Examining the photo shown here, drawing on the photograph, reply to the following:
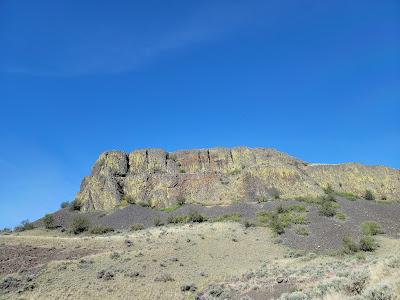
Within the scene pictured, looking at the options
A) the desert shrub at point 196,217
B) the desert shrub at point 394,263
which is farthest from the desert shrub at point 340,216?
the desert shrub at point 394,263

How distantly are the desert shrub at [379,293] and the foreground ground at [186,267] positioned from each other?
1.52 feet

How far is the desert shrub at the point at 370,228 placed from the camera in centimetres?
4806

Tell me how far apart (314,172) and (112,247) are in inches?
1976

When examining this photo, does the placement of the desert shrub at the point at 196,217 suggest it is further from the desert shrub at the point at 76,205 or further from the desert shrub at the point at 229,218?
the desert shrub at the point at 76,205

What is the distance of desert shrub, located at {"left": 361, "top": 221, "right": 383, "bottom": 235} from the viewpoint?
48.1 m

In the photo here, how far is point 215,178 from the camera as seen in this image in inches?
3189

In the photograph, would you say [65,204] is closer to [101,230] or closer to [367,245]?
[101,230]

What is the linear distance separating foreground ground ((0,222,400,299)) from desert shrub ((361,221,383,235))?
218cm

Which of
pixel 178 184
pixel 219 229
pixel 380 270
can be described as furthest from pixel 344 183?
pixel 380 270

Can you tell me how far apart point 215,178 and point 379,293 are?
6647cm

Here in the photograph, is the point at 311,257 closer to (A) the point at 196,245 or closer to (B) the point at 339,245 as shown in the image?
(B) the point at 339,245

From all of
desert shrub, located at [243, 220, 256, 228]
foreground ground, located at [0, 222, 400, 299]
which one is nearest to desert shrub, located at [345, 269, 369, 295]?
foreground ground, located at [0, 222, 400, 299]

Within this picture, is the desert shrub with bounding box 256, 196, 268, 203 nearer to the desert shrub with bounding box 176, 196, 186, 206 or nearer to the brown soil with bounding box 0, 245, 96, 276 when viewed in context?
the desert shrub with bounding box 176, 196, 186, 206

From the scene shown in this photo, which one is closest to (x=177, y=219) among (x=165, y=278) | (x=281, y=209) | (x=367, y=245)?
(x=281, y=209)
